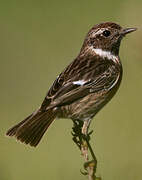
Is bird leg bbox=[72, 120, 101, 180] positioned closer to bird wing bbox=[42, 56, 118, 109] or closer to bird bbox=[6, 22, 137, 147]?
bird bbox=[6, 22, 137, 147]

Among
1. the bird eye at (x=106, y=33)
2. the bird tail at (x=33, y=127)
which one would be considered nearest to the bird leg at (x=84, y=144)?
the bird tail at (x=33, y=127)

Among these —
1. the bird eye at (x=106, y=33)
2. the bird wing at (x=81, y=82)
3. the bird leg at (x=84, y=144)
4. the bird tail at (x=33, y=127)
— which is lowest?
the bird leg at (x=84, y=144)

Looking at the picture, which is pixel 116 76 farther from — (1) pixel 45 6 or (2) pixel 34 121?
(1) pixel 45 6

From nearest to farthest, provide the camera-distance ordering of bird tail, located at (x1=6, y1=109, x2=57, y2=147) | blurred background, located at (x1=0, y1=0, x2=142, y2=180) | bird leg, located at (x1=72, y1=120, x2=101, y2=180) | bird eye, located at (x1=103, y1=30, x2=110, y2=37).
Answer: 1. bird leg, located at (x1=72, y1=120, x2=101, y2=180)
2. bird tail, located at (x1=6, y1=109, x2=57, y2=147)
3. blurred background, located at (x1=0, y1=0, x2=142, y2=180)
4. bird eye, located at (x1=103, y1=30, x2=110, y2=37)

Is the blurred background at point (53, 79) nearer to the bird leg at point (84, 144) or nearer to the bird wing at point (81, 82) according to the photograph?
the bird wing at point (81, 82)

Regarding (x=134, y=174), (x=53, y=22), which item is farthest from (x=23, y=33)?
(x=134, y=174)

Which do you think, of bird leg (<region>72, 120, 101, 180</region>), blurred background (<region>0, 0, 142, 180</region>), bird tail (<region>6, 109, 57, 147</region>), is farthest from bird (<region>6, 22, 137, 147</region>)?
blurred background (<region>0, 0, 142, 180</region>)
